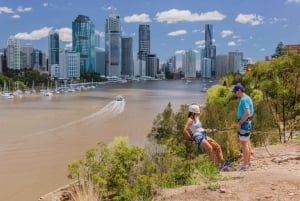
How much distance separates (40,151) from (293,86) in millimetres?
14096

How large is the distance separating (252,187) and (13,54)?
556ft

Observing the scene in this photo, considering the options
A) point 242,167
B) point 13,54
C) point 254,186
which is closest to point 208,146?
point 242,167

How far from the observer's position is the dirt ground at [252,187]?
5012 mm

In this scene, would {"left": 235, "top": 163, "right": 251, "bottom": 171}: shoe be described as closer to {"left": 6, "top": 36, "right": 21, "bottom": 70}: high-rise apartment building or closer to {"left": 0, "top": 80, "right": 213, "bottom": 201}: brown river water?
{"left": 0, "top": 80, "right": 213, "bottom": 201}: brown river water

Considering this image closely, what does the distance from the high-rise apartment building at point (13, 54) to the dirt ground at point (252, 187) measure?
16437 centimetres

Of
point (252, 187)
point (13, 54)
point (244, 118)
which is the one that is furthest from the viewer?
point (13, 54)

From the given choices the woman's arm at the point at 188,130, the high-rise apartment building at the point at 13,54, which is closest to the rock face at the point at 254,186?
the woman's arm at the point at 188,130

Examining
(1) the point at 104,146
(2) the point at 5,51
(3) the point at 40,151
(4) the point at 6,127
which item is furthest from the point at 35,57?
(1) the point at 104,146

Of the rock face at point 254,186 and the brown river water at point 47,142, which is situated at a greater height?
the rock face at point 254,186

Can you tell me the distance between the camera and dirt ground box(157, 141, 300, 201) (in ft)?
16.4

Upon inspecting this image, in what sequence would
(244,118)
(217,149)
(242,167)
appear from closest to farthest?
1. (244,118)
2. (242,167)
3. (217,149)

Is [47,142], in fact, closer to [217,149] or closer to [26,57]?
[217,149]

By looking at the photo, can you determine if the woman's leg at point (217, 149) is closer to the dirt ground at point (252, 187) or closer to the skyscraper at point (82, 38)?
the dirt ground at point (252, 187)

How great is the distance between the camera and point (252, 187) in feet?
17.4
